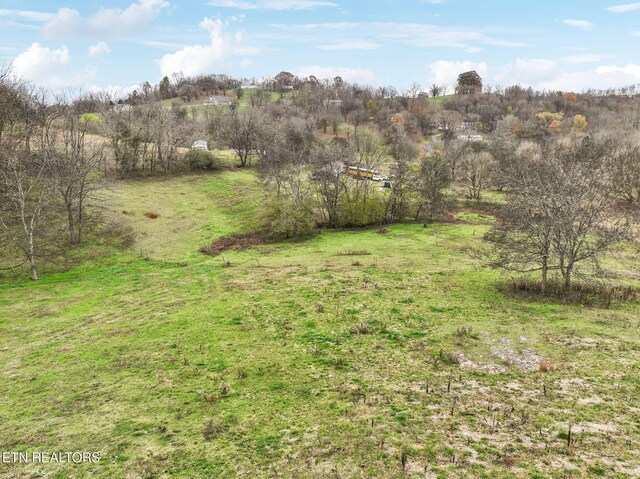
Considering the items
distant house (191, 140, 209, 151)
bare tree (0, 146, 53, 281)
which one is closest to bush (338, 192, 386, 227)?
bare tree (0, 146, 53, 281)

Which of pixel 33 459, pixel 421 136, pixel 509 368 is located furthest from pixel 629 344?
pixel 421 136

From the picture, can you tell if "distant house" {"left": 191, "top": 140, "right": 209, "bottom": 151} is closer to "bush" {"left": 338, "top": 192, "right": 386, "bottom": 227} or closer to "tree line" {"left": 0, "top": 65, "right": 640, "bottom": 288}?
"tree line" {"left": 0, "top": 65, "right": 640, "bottom": 288}

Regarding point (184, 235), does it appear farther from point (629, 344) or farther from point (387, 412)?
point (629, 344)

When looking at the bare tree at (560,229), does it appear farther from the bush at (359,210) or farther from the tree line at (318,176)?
the bush at (359,210)

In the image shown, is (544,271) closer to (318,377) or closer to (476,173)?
(318,377)

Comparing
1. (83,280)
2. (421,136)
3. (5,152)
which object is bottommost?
(83,280)
